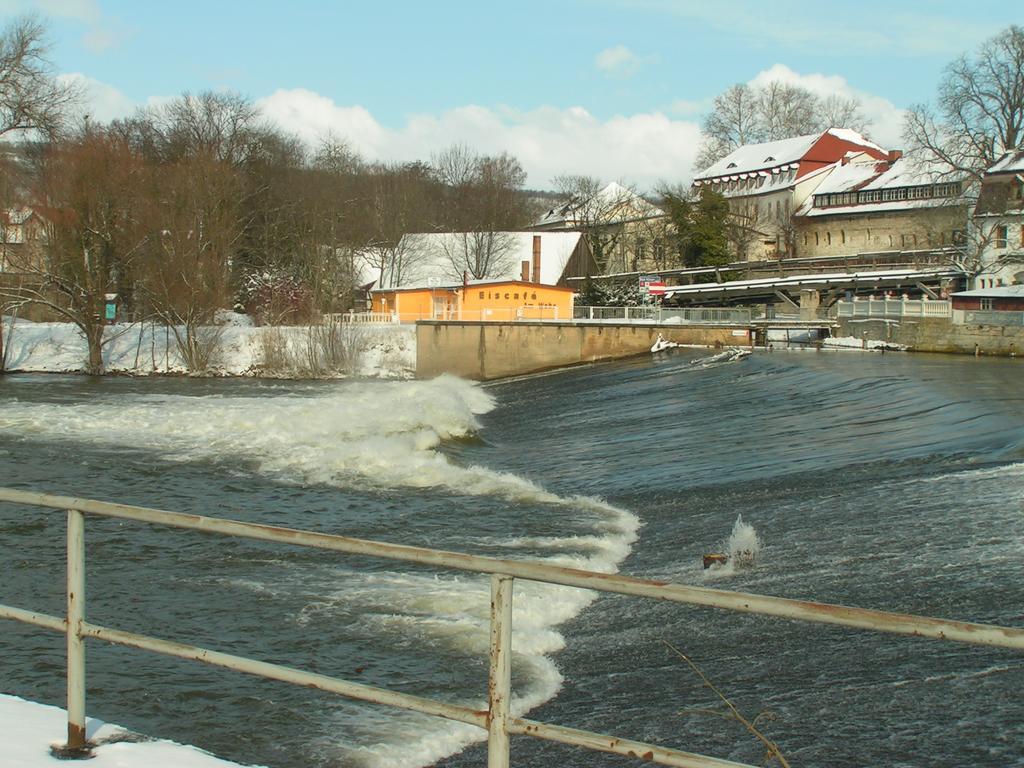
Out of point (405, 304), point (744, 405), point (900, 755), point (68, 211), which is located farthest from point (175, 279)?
point (900, 755)

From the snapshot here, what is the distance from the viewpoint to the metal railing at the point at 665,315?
54.8m

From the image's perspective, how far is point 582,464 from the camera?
71.9 ft

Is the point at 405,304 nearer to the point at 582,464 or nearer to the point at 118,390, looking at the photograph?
the point at 118,390

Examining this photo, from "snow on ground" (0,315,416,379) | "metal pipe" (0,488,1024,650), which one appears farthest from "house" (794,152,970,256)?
"metal pipe" (0,488,1024,650)

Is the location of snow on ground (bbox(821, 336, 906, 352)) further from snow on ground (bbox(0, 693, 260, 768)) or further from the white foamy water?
snow on ground (bbox(0, 693, 260, 768))

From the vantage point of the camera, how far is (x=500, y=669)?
3480 mm

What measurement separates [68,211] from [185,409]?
24.7 meters

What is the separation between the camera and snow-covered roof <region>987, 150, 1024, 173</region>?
65.9 meters

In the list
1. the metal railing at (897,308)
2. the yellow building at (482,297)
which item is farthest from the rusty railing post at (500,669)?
the yellow building at (482,297)

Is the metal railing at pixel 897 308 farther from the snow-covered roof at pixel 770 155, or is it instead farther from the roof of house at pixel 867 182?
the snow-covered roof at pixel 770 155

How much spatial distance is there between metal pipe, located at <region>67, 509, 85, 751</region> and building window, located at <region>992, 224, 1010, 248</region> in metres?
68.8

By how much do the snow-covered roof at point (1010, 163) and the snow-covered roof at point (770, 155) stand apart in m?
28.0

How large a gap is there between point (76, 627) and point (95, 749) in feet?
1.68

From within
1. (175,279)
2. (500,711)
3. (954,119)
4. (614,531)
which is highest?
(954,119)
